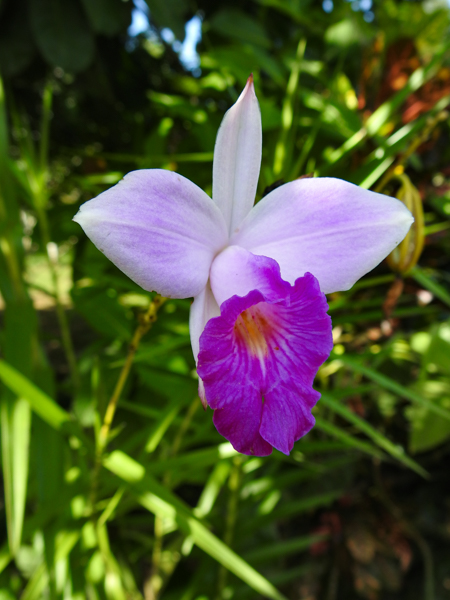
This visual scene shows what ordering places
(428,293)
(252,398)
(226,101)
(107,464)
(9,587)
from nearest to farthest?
(252,398), (107,464), (9,587), (428,293), (226,101)

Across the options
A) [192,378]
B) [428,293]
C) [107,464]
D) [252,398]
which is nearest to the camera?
[252,398]

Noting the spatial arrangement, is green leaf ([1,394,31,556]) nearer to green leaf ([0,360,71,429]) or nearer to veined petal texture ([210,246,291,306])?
green leaf ([0,360,71,429])

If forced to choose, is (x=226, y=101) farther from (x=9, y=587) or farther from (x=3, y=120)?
(x=9, y=587)

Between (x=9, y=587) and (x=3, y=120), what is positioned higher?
(x=3, y=120)

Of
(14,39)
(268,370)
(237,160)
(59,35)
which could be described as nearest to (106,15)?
(59,35)

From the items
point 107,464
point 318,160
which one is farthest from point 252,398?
point 318,160

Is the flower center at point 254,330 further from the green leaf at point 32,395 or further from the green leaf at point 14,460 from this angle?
the green leaf at point 14,460
